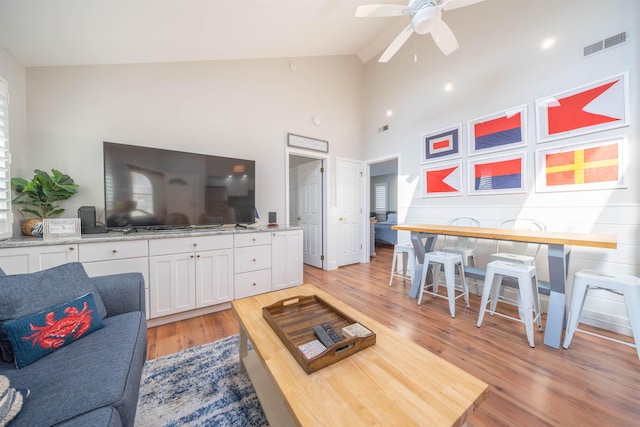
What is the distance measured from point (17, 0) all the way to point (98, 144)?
1063 millimetres

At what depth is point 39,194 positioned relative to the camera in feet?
6.27

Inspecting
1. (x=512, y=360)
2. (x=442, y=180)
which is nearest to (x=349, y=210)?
(x=442, y=180)

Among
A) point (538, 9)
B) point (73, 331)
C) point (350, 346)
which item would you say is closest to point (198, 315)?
point (73, 331)

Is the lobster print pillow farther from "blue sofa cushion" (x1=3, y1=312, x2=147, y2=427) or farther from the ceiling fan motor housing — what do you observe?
the ceiling fan motor housing

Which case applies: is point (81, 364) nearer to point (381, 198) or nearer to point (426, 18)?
point (426, 18)

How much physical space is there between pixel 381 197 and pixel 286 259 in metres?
5.70

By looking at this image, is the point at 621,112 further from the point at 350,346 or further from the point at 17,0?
the point at 17,0

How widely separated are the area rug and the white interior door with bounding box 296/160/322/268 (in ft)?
8.53

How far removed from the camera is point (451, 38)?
2160 mm

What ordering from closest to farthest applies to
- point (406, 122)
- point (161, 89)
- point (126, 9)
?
point (126, 9), point (161, 89), point (406, 122)

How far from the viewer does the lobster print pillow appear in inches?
37.7

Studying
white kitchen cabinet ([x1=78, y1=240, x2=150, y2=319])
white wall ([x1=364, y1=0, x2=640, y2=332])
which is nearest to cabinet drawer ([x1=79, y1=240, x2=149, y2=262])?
white kitchen cabinet ([x1=78, y1=240, x2=150, y2=319])

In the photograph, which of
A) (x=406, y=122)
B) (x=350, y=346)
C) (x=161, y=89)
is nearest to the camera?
(x=350, y=346)

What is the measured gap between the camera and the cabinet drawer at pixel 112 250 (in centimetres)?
181
